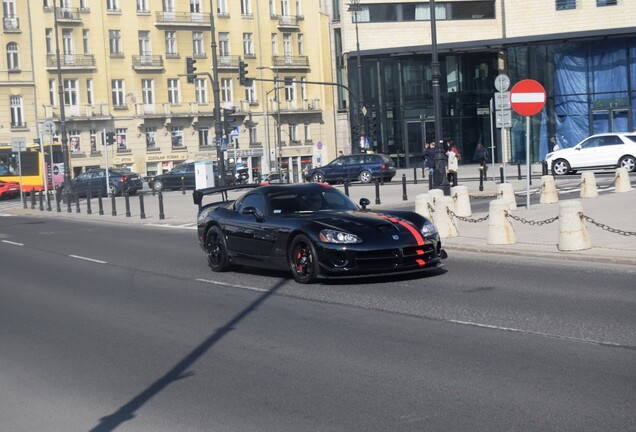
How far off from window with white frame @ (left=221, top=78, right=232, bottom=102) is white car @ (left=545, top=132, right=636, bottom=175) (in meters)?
39.2

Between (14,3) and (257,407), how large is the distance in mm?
66935

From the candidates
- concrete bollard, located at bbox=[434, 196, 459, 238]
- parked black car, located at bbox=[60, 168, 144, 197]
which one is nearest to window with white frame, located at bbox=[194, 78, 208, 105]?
parked black car, located at bbox=[60, 168, 144, 197]

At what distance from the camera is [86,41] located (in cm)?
7206

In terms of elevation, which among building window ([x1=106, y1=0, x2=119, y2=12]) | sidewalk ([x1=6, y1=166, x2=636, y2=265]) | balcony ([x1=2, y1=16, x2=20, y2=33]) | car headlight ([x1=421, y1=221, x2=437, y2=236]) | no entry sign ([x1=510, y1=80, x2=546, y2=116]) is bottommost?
sidewalk ([x1=6, y1=166, x2=636, y2=265])

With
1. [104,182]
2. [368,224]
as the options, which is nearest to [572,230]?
[368,224]

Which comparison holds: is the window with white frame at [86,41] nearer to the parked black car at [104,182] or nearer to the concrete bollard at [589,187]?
the parked black car at [104,182]

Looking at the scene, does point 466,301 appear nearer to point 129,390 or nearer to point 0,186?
point 129,390

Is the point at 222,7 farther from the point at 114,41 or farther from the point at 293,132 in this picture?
the point at 293,132

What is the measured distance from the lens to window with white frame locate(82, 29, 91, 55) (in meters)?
71.9

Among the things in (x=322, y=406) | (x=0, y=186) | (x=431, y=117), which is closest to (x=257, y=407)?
(x=322, y=406)

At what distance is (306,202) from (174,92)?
205 ft

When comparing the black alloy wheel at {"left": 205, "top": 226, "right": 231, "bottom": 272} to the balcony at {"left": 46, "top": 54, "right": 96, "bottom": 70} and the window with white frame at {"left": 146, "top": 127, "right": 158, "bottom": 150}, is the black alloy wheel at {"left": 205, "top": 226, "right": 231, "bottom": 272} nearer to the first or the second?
the balcony at {"left": 46, "top": 54, "right": 96, "bottom": 70}

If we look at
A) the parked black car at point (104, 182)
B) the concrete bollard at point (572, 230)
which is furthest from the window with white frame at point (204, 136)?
the concrete bollard at point (572, 230)

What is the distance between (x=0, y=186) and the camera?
6044 centimetres
